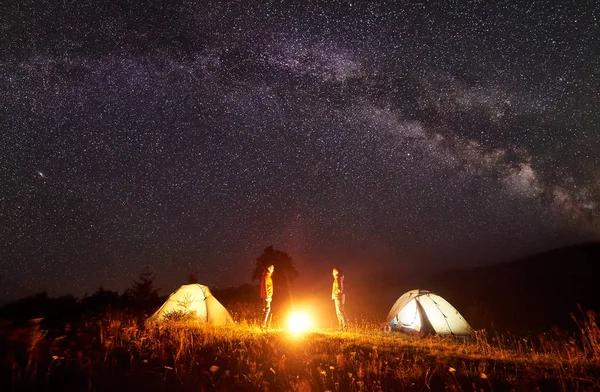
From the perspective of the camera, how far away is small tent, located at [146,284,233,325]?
13484 millimetres

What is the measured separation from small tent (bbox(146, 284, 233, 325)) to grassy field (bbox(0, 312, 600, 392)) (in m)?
5.54

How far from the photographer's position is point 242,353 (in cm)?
644

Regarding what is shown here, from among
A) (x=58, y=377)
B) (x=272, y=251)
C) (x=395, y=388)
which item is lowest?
(x=395, y=388)

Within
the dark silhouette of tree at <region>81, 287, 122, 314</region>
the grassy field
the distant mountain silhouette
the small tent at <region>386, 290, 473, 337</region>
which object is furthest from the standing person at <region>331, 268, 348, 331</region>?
the dark silhouette of tree at <region>81, 287, 122, 314</region>

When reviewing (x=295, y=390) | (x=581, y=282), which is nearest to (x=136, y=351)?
(x=295, y=390)

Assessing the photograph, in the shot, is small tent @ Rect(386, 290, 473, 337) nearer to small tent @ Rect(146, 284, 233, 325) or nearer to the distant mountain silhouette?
the distant mountain silhouette

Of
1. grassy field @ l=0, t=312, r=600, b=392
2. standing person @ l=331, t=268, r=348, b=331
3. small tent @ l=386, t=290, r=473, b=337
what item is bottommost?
grassy field @ l=0, t=312, r=600, b=392

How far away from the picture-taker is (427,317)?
13383 mm

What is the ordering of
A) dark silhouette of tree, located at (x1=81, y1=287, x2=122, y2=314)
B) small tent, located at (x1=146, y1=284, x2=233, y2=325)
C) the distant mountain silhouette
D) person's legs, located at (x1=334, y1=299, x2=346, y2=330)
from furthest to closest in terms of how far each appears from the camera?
dark silhouette of tree, located at (x1=81, y1=287, x2=122, y2=314)
the distant mountain silhouette
small tent, located at (x1=146, y1=284, x2=233, y2=325)
person's legs, located at (x1=334, y1=299, x2=346, y2=330)

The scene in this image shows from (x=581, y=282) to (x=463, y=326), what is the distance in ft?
92.4

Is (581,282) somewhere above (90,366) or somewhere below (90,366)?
above

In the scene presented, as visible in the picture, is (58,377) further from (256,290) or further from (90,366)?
(256,290)

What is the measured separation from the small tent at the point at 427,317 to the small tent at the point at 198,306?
248 inches

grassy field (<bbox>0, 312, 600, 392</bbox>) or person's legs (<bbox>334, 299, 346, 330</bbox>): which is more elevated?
person's legs (<bbox>334, 299, 346, 330</bbox>)
